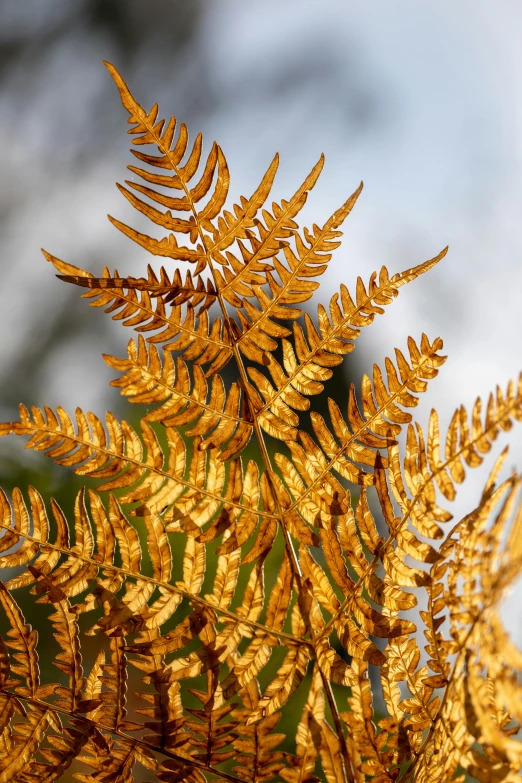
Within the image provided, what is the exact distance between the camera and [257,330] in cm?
28

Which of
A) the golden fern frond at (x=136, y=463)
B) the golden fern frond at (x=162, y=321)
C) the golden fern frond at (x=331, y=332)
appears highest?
the golden fern frond at (x=331, y=332)

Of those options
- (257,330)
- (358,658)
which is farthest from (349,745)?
(257,330)

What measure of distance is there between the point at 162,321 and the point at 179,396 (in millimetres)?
29

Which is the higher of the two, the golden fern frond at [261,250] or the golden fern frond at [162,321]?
the golden fern frond at [261,250]

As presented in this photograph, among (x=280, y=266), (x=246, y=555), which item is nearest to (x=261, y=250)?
(x=280, y=266)

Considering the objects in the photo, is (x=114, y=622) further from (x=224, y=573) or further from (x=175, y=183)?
(x=175, y=183)

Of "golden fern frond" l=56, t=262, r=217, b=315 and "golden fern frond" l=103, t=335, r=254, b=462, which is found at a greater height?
"golden fern frond" l=56, t=262, r=217, b=315

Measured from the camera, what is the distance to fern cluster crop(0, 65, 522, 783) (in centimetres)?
22

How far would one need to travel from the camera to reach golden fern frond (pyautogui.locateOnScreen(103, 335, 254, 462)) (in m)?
Answer: 0.25

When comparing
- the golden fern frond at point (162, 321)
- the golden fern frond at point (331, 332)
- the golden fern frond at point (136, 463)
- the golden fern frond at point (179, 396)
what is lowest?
the golden fern frond at point (136, 463)

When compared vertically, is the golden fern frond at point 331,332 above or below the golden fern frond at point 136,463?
above

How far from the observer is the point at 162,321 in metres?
0.26

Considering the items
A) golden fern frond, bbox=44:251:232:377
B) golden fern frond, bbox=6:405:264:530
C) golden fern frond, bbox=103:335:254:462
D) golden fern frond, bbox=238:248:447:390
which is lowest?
golden fern frond, bbox=6:405:264:530

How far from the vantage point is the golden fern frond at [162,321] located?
26 cm
